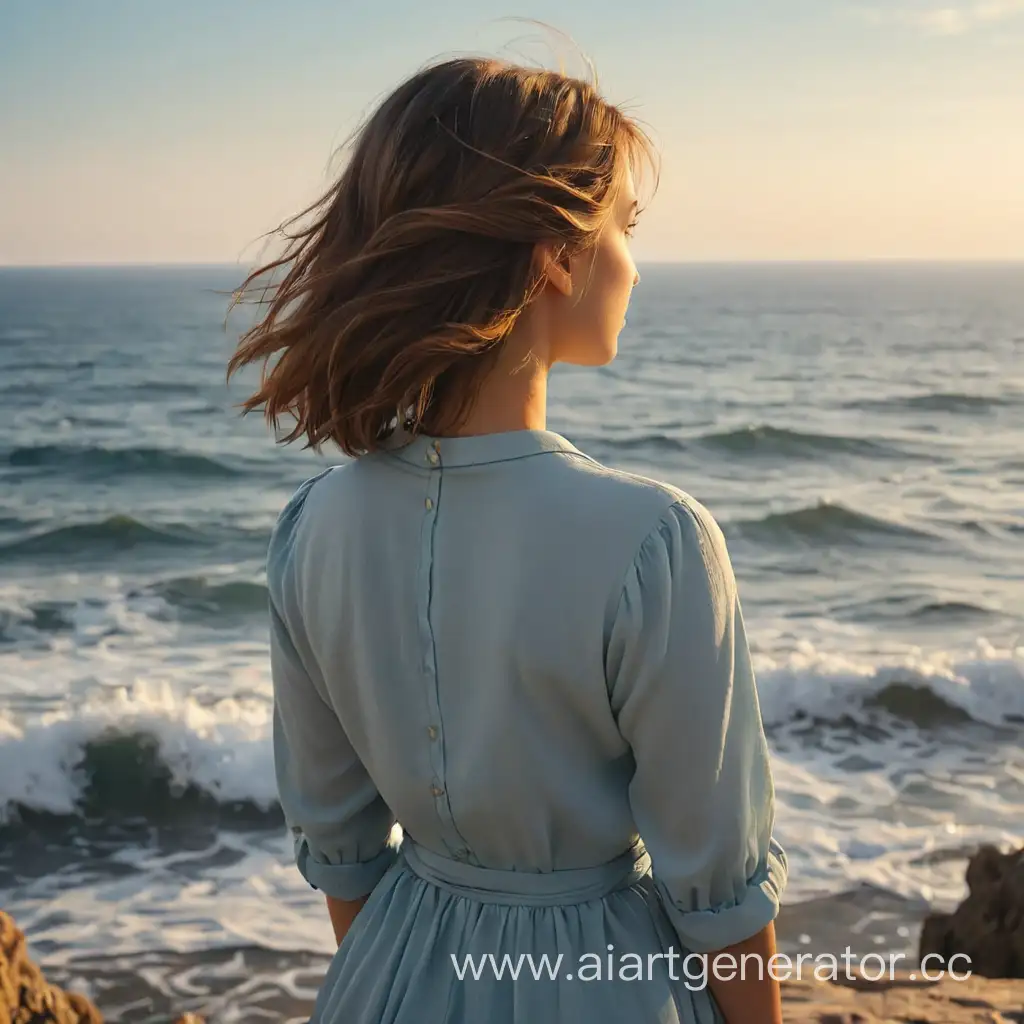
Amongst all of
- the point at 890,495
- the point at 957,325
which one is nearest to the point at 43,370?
the point at 890,495

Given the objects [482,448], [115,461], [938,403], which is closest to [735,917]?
[482,448]

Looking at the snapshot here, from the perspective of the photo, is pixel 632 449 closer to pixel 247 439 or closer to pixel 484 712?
pixel 247 439

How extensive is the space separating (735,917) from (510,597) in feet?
1.30

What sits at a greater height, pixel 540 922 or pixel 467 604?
pixel 467 604

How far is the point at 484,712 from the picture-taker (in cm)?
113

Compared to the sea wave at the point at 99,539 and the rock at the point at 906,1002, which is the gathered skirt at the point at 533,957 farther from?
the sea wave at the point at 99,539

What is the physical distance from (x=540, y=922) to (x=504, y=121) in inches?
31.6

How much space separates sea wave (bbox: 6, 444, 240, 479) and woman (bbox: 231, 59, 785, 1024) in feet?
45.3

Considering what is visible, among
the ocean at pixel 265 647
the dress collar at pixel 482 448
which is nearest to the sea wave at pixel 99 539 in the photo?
the ocean at pixel 265 647

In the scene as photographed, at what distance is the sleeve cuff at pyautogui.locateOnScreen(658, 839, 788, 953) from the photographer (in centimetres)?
116

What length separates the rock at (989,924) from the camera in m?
2.92

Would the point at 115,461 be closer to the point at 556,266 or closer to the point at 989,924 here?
the point at 989,924

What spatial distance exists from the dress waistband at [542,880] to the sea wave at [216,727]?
4.56m

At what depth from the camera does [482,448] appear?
1142 millimetres
